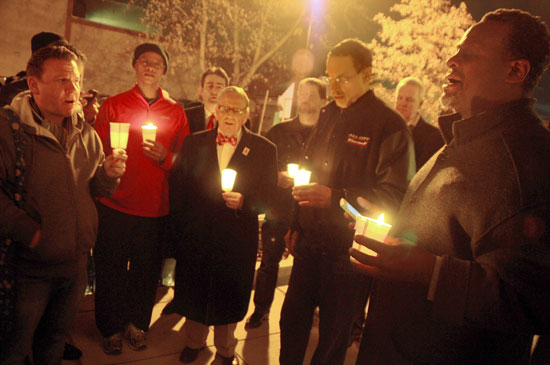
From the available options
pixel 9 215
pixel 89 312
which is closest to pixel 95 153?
pixel 9 215

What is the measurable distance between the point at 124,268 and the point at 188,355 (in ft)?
3.54

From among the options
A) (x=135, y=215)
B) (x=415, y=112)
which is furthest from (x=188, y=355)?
(x=415, y=112)

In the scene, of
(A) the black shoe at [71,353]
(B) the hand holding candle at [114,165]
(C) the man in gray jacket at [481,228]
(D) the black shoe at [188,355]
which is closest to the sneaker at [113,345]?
(A) the black shoe at [71,353]

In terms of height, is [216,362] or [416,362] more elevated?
[416,362]

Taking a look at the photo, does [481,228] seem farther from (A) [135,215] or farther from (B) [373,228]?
(A) [135,215]

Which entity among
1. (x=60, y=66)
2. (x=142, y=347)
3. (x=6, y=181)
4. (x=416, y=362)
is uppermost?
(x=60, y=66)

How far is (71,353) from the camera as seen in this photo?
3.66 meters

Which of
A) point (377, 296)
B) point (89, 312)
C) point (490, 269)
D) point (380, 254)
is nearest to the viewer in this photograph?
point (490, 269)

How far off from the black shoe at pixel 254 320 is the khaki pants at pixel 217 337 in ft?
2.72

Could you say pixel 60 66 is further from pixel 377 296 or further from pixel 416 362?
pixel 416 362

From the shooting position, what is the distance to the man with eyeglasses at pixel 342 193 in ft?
9.32

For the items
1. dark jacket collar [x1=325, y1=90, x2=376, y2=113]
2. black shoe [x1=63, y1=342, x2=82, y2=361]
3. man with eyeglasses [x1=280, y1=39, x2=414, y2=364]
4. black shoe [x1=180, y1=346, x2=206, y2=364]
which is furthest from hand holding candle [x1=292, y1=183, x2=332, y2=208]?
black shoe [x1=63, y1=342, x2=82, y2=361]

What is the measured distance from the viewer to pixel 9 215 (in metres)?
2.15

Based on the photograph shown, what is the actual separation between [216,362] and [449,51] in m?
16.8
